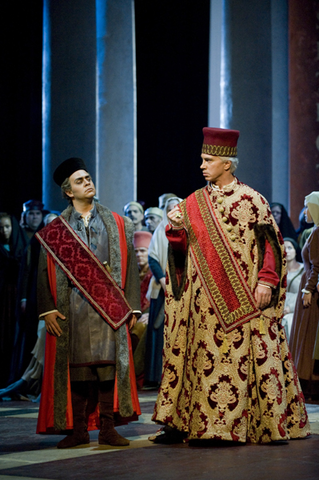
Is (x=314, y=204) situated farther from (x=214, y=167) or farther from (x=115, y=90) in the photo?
(x=115, y=90)

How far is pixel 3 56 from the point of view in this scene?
520 inches

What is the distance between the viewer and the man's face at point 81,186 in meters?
4.63

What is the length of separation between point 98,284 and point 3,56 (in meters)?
9.50

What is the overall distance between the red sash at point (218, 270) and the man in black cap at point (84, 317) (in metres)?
0.39

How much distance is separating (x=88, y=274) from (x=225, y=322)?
2.59 feet

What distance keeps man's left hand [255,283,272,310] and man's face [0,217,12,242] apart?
422 cm

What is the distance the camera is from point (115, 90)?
11.4m

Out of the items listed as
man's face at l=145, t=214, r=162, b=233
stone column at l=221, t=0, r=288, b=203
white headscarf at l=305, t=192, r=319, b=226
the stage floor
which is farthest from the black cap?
stone column at l=221, t=0, r=288, b=203

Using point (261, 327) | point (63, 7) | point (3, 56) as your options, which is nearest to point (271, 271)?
point (261, 327)

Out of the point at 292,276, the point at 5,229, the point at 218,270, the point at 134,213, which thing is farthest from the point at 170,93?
the point at 218,270

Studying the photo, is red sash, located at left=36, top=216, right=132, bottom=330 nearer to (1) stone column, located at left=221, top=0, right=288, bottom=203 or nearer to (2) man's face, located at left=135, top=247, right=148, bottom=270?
(2) man's face, located at left=135, top=247, right=148, bottom=270

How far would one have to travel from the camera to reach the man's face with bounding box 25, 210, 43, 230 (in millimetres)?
8555

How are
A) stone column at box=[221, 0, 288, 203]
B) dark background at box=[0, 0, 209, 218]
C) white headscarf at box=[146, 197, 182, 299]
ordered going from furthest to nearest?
dark background at box=[0, 0, 209, 218] < stone column at box=[221, 0, 288, 203] < white headscarf at box=[146, 197, 182, 299]

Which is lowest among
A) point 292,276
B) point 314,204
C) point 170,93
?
point 292,276
